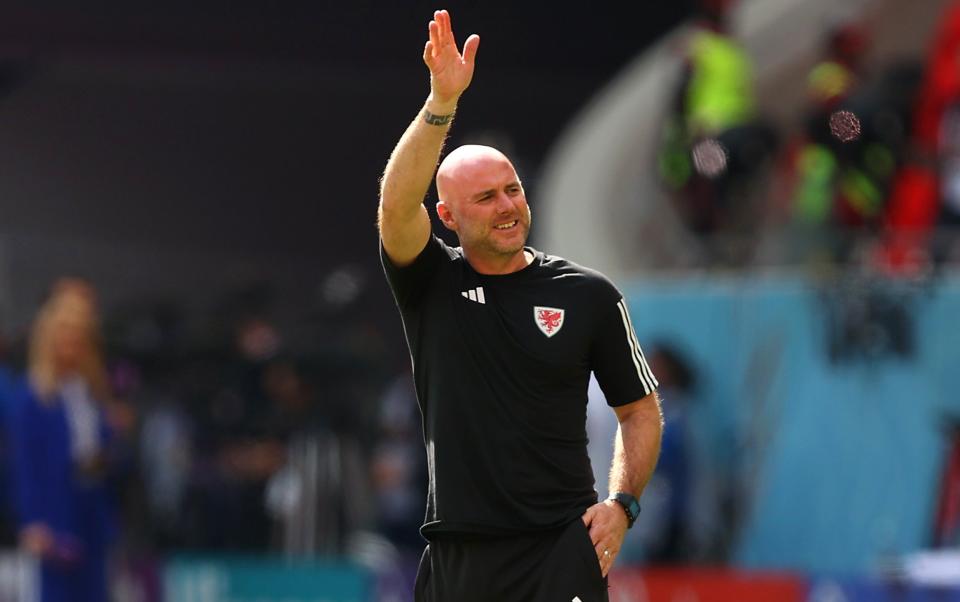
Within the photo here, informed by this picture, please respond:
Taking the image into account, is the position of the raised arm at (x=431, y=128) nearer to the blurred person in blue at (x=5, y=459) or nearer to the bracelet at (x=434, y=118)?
the bracelet at (x=434, y=118)

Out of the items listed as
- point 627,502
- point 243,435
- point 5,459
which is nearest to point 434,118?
point 627,502

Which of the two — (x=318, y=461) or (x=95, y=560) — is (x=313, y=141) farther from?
(x=95, y=560)

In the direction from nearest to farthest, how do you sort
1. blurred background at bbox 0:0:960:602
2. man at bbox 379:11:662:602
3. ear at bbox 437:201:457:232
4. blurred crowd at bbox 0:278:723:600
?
man at bbox 379:11:662:602 → ear at bbox 437:201:457:232 → blurred background at bbox 0:0:960:602 → blurred crowd at bbox 0:278:723:600

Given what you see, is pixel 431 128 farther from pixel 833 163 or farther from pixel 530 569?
pixel 833 163

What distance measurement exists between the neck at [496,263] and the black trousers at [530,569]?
2.57ft

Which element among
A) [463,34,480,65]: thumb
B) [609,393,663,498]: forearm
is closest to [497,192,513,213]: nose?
[463,34,480,65]: thumb

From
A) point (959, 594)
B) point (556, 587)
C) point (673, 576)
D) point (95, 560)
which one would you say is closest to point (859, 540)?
point (673, 576)

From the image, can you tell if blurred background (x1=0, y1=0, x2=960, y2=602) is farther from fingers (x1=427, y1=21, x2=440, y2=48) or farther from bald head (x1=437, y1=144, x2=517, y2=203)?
fingers (x1=427, y1=21, x2=440, y2=48)

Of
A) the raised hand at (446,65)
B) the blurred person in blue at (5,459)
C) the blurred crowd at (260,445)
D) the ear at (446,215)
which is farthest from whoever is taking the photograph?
the blurred person in blue at (5,459)

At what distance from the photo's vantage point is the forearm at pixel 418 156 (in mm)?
5727

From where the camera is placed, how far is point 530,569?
5.86m

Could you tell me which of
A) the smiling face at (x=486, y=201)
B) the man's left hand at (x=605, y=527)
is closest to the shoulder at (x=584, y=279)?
the smiling face at (x=486, y=201)

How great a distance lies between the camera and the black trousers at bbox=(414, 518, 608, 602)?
5.86 m

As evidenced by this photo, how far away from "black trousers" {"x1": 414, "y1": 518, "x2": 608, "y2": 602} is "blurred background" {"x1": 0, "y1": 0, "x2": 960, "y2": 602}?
543 centimetres
